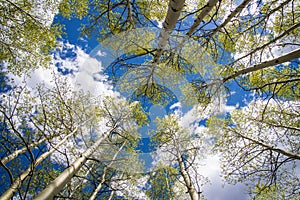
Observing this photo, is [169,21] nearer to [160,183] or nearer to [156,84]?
[156,84]

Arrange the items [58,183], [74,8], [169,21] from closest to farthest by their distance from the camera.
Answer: [58,183] → [169,21] → [74,8]

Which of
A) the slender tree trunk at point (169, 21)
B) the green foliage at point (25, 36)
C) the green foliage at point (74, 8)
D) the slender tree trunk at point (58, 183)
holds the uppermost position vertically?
the green foliage at point (74, 8)

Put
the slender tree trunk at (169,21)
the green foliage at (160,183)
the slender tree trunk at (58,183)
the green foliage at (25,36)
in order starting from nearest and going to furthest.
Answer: the slender tree trunk at (58,183)
the slender tree trunk at (169,21)
the green foliage at (25,36)
the green foliage at (160,183)

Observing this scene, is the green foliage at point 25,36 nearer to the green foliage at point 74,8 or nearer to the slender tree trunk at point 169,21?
the green foliage at point 74,8

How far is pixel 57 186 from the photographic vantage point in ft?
8.75

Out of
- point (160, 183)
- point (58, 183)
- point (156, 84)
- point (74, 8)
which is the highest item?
point (74, 8)

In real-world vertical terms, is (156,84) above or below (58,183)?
above

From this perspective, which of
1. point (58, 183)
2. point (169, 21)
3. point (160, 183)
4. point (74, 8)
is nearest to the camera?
point (58, 183)

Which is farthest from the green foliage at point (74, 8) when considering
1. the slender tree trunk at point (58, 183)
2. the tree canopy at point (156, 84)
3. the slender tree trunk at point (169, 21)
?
the slender tree trunk at point (58, 183)

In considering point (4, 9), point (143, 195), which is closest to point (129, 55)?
point (4, 9)

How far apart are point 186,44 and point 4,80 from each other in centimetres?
591

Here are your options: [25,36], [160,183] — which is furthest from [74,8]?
[160,183]

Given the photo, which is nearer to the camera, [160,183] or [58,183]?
[58,183]

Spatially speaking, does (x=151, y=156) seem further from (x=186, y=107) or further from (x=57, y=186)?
(x=57, y=186)
